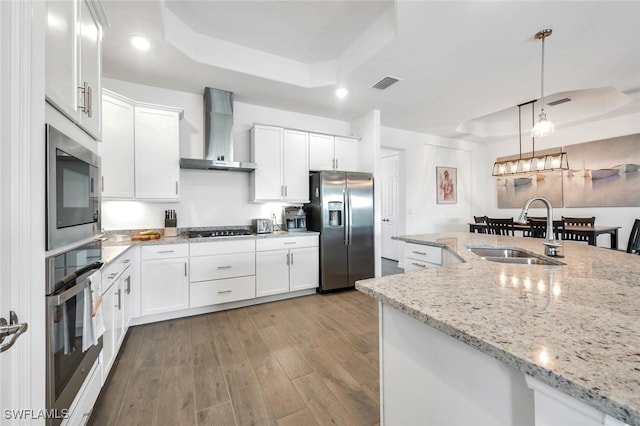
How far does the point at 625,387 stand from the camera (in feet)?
1.49

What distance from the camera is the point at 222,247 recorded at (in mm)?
3086

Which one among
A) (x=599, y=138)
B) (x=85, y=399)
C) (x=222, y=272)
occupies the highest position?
(x=599, y=138)

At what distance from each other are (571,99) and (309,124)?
170 inches

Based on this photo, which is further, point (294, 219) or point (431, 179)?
point (431, 179)

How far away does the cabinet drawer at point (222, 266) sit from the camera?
2953 millimetres

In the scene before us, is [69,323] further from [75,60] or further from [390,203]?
[390,203]

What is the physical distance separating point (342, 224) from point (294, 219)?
708mm

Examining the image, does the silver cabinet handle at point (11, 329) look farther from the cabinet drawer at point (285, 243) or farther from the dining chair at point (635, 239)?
the dining chair at point (635, 239)

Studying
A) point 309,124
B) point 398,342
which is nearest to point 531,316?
point 398,342

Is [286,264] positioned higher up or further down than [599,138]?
further down

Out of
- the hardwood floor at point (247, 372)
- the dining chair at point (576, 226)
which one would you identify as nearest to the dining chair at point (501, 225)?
the dining chair at point (576, 226)

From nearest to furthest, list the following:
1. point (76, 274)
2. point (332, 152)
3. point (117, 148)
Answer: point (76, 274), point (117, 148), point (332, 152)

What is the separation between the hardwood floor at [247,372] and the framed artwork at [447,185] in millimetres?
3724

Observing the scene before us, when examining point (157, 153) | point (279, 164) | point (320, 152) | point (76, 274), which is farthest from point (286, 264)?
point (76, 274)
